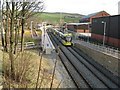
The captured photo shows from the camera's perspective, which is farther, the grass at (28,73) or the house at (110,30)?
the house at (110,30)

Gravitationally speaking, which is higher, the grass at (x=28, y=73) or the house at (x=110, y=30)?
the house at (x=110, y=30)

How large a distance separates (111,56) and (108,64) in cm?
104

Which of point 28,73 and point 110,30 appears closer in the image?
point 28,73

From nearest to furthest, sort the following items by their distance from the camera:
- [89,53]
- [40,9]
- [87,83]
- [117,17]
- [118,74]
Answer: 1. [87,83]
2. [118,74]
3. [40,9]
4. [89,53]
5. [117,17]

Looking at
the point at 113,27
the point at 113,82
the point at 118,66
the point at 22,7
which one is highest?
the point at 22,7

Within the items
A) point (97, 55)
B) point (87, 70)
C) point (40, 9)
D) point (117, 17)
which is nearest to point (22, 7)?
point (40, 9)

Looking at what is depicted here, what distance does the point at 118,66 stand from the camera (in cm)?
1397

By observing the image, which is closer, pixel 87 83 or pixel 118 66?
pixel 87 83

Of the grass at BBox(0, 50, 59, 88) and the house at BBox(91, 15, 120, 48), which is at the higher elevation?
the house at BBox(91, 15, 120, 48)

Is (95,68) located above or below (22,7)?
below

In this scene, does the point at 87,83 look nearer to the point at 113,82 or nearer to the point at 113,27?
the point at 113,82

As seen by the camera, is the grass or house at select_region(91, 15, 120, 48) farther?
house at select_region(91, 15, 120, 48)

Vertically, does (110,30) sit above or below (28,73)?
above

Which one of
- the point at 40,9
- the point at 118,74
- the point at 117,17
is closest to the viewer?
the point at 118,74
